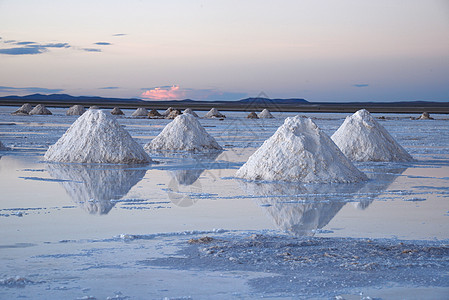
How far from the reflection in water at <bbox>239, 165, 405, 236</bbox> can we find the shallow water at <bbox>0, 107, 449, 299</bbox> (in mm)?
16

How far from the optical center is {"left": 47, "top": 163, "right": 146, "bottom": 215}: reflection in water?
9080mm

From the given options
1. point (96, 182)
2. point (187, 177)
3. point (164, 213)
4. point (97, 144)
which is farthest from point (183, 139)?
point (164, 213)

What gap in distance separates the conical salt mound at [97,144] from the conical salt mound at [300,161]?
372 cm

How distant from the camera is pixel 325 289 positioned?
497 cm

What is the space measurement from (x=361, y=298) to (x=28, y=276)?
273cm

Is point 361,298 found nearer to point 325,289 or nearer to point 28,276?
point 325,289

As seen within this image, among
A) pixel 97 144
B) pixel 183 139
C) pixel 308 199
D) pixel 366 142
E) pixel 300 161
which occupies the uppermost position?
pixel 183 139

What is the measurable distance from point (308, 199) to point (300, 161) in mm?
2422

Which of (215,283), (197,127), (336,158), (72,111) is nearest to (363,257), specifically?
(215,283)

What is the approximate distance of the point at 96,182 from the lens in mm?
11320

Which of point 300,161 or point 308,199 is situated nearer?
point 308,199

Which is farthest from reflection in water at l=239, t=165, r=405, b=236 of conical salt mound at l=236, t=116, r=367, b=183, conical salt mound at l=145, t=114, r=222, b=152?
conical salt mound at l=145, t=114, r=222, b=152

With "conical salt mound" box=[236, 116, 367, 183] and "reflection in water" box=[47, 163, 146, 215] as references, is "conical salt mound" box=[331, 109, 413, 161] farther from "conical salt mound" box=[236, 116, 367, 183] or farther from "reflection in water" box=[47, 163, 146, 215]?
"reflection in water" box=[47, 163, 146, 215]

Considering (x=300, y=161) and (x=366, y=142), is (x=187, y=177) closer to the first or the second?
(x=300, y=161)
